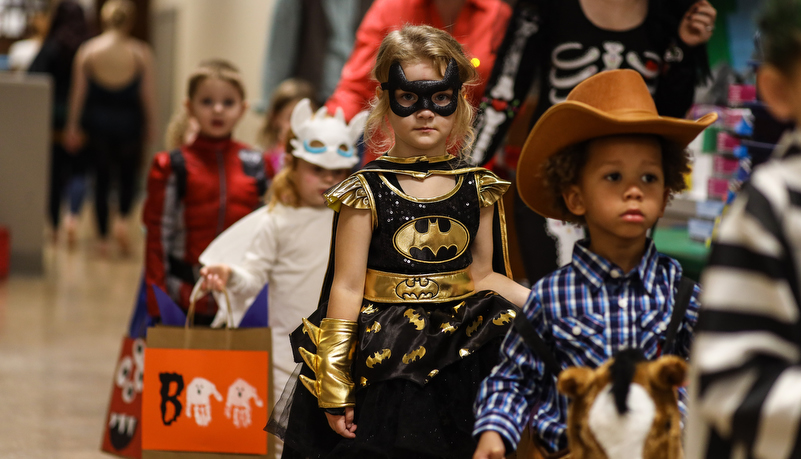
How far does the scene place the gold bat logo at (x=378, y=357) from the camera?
7.38ft

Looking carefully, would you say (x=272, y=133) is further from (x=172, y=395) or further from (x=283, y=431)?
(x=283, y=431)

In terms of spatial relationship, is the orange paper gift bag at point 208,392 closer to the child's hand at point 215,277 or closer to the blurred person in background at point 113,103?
the child's hand at point 215,277

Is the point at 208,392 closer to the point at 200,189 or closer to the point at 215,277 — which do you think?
the point at 215,277

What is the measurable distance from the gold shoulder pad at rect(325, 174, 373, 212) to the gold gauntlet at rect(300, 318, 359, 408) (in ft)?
0.92

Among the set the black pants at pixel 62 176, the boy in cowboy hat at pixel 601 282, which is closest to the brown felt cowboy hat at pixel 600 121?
the boy in cowboy hat at pixel 601 282

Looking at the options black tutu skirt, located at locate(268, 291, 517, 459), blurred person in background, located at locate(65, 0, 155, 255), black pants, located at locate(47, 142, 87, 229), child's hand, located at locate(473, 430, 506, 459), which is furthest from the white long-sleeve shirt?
black pants, located at locate(47, 142, 87, 229)

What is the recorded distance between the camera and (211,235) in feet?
13.9

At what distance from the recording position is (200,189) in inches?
166

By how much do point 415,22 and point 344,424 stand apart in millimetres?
1963

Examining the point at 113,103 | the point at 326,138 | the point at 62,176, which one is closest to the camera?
the point at 326,138

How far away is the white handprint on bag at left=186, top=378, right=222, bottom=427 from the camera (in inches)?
125

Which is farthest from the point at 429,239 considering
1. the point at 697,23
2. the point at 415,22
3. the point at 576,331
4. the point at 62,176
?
the point at 62,176

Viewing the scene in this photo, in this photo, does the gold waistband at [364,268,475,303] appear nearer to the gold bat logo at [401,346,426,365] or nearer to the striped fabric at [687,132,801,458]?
the gold bat logo at [401,346,426,365]

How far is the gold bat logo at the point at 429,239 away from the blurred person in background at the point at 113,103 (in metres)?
7.23
